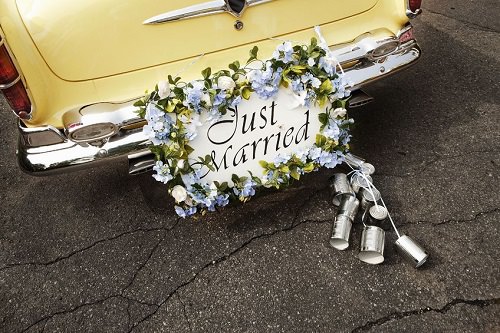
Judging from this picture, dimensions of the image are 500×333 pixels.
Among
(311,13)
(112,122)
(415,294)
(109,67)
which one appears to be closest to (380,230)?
(415,294)

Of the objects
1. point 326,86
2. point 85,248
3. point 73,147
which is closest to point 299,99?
point 326,86

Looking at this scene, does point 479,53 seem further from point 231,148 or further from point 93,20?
point 93,20

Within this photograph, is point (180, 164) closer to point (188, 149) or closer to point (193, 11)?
point (188, 149)

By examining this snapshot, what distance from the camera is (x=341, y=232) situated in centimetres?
188

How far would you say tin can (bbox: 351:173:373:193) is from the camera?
6.73ft

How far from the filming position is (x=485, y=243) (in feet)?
6.20

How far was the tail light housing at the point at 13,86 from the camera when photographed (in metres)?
1.58

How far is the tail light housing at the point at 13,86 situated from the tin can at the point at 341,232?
53.8 inches

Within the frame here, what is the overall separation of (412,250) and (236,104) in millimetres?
955

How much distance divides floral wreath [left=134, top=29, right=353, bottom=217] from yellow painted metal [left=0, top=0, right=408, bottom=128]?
4.6 inches

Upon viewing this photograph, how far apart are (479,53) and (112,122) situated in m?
2.70

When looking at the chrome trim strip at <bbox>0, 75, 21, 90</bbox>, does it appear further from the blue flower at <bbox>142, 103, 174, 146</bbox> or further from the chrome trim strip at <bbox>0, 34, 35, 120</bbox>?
the blue flower at <bbox>142, 103, 174, 146</bbox>

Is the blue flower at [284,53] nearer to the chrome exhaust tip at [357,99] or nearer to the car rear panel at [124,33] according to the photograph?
the car rear panel at [124,33]

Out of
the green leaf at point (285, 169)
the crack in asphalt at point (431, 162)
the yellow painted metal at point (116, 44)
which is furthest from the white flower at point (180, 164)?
the crack in asphalt at point (431, 162)
